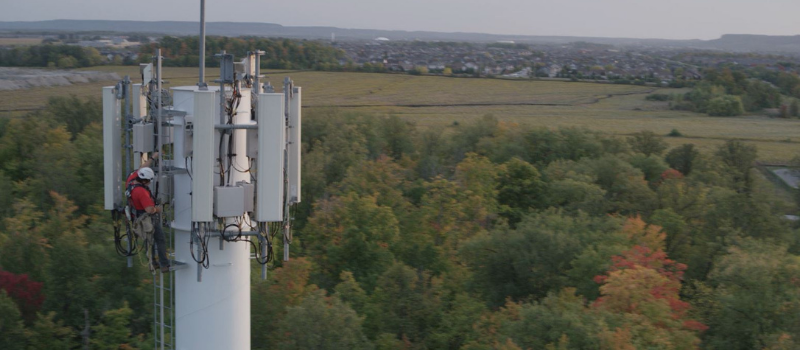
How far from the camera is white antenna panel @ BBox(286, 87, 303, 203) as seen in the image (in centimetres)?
1249

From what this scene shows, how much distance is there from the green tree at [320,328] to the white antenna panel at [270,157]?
15.5 meters

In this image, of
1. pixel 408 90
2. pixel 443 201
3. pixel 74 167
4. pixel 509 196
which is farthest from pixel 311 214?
pixel 408 90

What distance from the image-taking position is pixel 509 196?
5559 cm

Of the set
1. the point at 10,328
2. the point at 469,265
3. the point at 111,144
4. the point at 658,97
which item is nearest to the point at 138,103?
the point at 111,144

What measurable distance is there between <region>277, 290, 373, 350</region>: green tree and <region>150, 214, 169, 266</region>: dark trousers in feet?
48.9

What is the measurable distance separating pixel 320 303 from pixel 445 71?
13366 cm

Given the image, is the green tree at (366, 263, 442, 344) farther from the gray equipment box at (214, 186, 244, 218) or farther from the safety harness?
the gray equipment box at (214, 186, 244, 218)

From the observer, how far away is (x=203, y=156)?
10961mm

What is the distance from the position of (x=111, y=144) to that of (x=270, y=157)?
9.32 feet

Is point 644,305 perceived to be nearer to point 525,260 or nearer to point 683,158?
point 525,260

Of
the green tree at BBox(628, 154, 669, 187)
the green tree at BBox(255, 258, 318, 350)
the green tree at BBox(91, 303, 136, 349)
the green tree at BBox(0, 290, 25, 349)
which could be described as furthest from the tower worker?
the green tree at BBox(628, 154, 669, 187)

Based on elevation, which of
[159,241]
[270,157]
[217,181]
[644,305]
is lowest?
[644,305]

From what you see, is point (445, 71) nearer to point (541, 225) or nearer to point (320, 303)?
point (541, 225)

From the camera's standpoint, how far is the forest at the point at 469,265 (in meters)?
28.5
